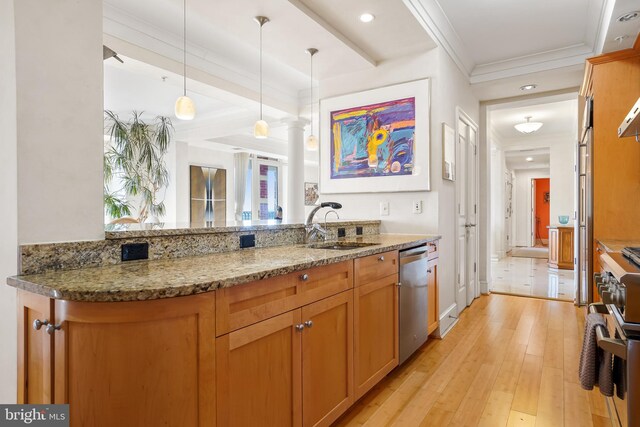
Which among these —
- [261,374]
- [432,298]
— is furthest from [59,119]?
[432,298]

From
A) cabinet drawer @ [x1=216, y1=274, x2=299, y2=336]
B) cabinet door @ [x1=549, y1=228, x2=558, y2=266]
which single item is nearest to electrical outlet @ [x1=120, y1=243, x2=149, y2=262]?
cabinet drawer @ [x1=216, y1=274, x2=299, y2=336]

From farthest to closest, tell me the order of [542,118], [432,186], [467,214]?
[542,118], [467,214], [432,186]

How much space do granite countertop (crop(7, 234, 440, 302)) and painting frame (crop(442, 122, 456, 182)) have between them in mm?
1927

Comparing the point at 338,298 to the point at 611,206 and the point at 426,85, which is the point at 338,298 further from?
the point at 611,206

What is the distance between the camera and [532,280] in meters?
5.57

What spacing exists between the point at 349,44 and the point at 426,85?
0.74 m

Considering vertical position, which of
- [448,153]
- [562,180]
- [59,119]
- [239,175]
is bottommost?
[59,119]

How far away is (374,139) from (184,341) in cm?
268

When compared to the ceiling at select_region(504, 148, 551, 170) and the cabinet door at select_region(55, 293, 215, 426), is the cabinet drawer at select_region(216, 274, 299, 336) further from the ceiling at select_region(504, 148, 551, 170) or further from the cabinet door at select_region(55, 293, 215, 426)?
the ceiling at select_region(504, 148, 551, 170)

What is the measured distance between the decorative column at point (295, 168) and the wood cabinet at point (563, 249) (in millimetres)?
4781

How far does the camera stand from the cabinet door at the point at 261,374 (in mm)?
1192

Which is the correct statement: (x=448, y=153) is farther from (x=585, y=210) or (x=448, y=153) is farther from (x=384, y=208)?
(x=585, y=210)

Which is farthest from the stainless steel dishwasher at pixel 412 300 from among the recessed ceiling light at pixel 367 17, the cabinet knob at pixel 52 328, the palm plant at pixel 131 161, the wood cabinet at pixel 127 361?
the palm plant at pixel 131 161

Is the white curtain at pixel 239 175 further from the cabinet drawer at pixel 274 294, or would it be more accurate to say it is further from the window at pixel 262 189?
the cabinet drawer at pixel 274 294
